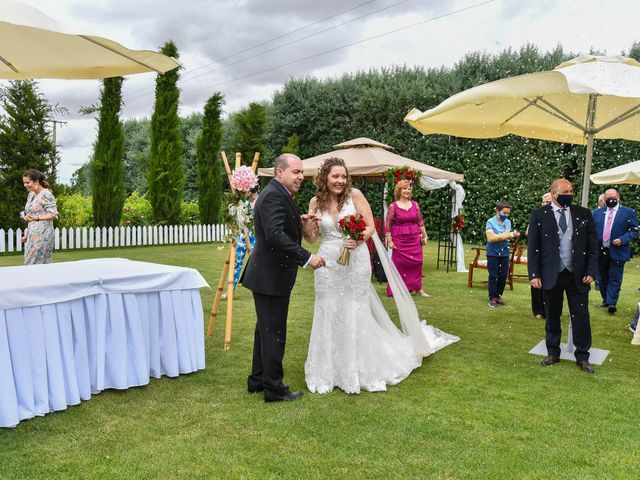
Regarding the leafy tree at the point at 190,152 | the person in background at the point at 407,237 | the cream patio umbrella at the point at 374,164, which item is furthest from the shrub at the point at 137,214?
the person in background at the point at 407,237

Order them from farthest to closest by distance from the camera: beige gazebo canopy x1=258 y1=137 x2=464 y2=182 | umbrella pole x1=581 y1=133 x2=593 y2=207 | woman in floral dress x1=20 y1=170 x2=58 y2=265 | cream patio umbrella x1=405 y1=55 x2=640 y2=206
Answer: beige gazebo canopy x1=258 y1=137 x2=464 y2=182, woman in floral dress x1=20 y1=170 x2=58 y2=265, umbrella pole x1=581 y1=133 x2=593 y2=207, cream patio umbrella x1=405 y1=55 x2=640 y2=206

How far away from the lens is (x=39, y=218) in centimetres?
825

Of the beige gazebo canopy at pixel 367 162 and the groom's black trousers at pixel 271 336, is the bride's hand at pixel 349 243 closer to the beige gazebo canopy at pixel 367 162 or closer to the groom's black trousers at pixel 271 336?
the groom's black trousers at pixel 271 336

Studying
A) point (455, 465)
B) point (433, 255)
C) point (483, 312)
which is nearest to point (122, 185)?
point (433, 255)

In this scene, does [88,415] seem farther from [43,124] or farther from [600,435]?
[43,124]

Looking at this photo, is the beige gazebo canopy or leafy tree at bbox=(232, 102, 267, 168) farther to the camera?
leafy tree at bbox=(232, 102, 267, 168)

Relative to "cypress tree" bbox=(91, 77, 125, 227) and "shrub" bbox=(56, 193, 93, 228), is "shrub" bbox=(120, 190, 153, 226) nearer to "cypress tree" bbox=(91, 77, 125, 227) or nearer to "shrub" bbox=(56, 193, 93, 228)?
"shrub" bbox=(56, 193, 93, 228)

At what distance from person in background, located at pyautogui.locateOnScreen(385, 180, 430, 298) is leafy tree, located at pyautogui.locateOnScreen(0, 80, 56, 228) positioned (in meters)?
12.2

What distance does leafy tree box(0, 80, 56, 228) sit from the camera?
1638cm

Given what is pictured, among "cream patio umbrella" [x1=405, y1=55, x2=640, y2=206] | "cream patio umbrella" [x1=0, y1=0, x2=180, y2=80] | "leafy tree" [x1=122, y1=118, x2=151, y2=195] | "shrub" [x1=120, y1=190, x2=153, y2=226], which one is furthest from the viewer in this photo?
"leafy tree" [x1=122, y1=118, x2=151, y2=195]

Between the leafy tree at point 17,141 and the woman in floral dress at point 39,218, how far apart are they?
367 inches

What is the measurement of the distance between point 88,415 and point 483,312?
6.33m

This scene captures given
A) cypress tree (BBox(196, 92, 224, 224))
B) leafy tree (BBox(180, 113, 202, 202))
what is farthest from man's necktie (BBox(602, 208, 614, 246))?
leafy tree (BBox(180, 113, 202, 202))

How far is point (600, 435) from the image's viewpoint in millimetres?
4125
